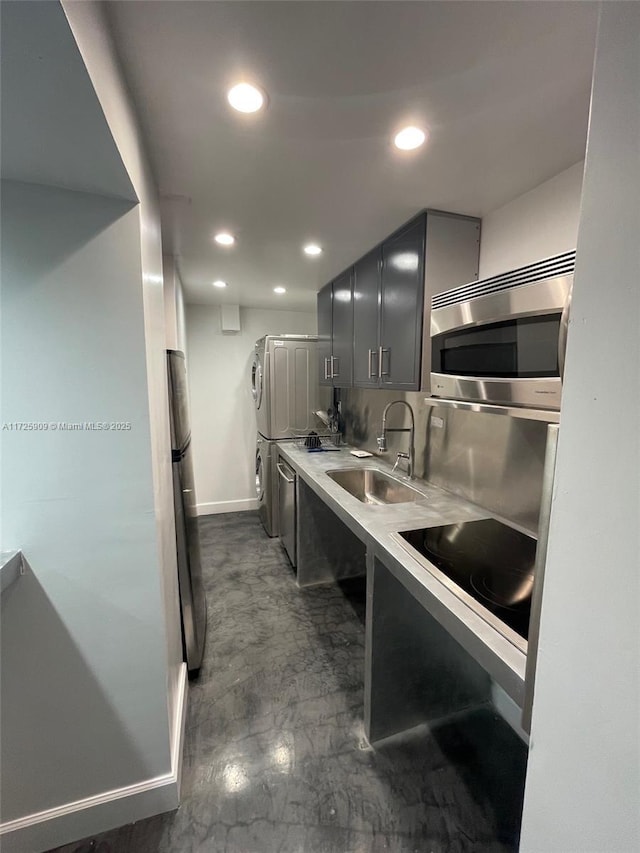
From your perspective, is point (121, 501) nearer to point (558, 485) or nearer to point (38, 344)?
point (38, 344)

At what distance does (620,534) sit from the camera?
412 millimetres

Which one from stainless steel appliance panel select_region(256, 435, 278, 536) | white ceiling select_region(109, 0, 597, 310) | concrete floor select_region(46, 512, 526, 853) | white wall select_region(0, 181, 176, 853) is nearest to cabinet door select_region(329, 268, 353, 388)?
white ceiling select_region(109, 0, 597, 310)

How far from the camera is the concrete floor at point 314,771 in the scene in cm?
114

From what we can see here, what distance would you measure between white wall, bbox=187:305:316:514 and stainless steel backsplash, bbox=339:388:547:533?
7.09 feet

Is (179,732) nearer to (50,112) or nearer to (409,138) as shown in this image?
(50,112)

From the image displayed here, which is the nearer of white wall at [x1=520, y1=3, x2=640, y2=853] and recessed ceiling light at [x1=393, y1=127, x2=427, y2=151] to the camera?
white wall at [x1=520, y1=3, x2=640, y2=853]

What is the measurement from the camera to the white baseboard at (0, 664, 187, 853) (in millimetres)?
1083

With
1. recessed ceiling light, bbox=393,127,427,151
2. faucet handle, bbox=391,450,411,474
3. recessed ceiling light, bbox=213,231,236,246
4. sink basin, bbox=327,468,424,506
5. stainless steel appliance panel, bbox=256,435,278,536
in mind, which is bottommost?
stainless steel appliance panel, bbox=256,435,278,536

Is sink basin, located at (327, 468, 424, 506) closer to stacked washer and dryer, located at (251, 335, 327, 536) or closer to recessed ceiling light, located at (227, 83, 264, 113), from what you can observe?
stacked washer and dryer, located at (251, 335, 327, 536)

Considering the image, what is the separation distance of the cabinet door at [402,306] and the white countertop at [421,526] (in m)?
0.65

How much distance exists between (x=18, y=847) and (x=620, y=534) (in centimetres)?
194

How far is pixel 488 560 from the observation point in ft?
4.11

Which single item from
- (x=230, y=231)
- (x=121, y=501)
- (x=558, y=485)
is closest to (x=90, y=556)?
(x=121, y=501)

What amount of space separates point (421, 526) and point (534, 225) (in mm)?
1388
